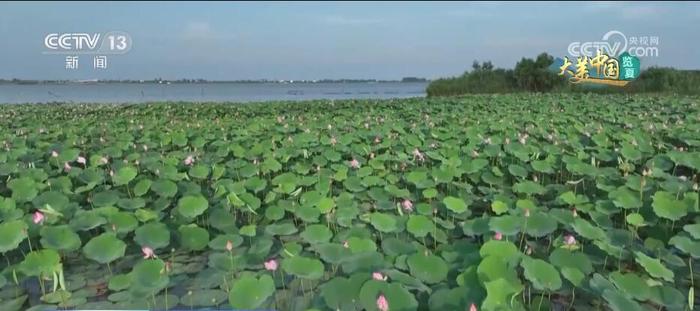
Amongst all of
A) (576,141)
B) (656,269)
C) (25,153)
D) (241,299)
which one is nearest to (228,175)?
(25,153)

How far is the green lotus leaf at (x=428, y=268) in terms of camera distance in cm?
159

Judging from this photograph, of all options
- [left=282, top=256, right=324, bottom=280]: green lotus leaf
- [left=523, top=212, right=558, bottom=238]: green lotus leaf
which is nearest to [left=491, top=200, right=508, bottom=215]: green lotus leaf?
[left=523, top=212, right=558, bottom=238]: green lotus leaf

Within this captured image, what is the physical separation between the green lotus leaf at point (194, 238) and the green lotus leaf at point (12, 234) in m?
0.54

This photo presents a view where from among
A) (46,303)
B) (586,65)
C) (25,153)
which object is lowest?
(46,303)

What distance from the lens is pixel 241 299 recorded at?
1.40m

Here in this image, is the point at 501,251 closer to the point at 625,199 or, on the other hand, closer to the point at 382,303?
the point at 382,303

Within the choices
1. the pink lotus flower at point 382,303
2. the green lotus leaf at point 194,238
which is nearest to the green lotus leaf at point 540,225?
the pink lotus flower at point 382,303

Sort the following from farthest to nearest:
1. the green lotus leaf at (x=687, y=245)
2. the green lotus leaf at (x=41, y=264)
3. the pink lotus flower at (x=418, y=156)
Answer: the pink lotus flower at (x=418, y=156), the green lotus leaf at (x=687, y=245), the green lotus leaf at (x=41, y=264)

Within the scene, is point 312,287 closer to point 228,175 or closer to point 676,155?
point 228,175

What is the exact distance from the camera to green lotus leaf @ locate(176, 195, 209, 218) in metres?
2.21

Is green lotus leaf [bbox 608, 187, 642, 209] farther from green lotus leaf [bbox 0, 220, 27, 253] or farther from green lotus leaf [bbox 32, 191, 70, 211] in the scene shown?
green lotus leaf [bbox 32, 191, 70, 211]

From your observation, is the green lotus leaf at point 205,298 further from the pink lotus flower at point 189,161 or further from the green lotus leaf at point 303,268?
the pink lotus flower at point 189,161

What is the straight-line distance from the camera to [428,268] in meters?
1.61

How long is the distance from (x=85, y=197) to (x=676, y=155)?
3.36 meters
